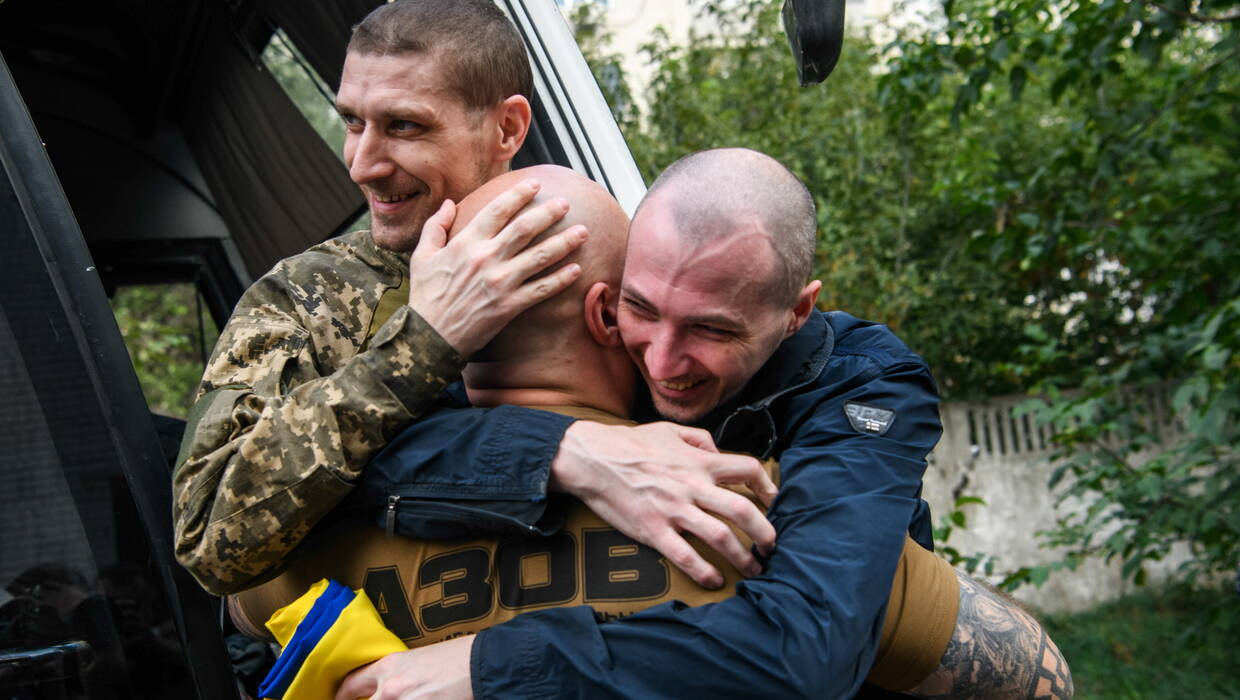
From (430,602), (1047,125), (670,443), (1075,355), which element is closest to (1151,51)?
(670,443)

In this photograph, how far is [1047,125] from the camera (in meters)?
10.7

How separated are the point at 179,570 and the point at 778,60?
299 inches

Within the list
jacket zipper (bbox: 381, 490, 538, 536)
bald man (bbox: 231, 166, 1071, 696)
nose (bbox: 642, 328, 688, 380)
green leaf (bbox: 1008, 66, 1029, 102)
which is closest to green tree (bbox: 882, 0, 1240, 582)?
green leaf (bbox: 1008, 66, 1029, 102)

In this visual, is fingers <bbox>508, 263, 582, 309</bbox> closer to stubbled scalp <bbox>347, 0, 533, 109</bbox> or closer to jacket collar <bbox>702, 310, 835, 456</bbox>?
jacket collar <bbox>702, 310, 835, 456</bbox>

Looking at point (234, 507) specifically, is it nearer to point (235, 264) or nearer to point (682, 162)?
point (682, 162)

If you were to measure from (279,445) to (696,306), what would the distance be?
1.92 feet

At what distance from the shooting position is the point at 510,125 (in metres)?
2.22

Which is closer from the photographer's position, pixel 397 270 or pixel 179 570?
pixel 179 570

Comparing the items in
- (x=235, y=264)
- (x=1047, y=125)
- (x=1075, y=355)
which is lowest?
(x=1075, y=355)

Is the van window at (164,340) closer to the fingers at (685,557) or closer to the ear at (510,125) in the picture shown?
the ear at (510,125)

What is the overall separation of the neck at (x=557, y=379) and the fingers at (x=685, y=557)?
30 centimetres

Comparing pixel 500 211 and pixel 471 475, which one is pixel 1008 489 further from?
pixel 471 475

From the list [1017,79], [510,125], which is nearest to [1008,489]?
[1017,79]

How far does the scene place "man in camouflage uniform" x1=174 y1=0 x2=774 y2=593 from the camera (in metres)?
1.47
